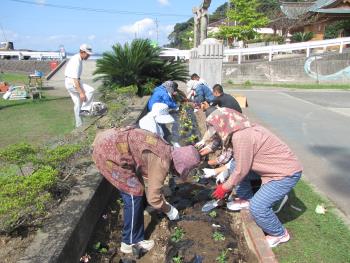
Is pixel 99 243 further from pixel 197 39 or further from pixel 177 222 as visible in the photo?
pixel 197 39

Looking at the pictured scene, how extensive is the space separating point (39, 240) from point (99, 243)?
869 mm

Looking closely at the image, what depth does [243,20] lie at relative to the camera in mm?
32875

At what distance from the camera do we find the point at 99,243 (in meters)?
3.55

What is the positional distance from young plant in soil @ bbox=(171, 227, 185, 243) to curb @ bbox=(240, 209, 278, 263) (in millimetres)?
631

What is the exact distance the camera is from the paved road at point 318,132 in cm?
547

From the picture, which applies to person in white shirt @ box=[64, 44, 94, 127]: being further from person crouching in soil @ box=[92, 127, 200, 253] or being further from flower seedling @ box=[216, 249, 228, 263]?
flower seedling @ box=[216, 249, 228, 263]

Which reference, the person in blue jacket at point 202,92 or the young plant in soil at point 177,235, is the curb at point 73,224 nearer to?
the young plant in soil at point 177,235

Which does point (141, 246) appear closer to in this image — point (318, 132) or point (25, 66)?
point (318, 132)

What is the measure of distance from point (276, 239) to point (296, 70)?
2278 cm

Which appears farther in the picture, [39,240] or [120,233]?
[120,233]

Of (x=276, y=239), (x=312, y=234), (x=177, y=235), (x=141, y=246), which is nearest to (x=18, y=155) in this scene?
(x=141, y=246)

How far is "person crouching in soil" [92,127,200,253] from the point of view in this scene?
3.33m

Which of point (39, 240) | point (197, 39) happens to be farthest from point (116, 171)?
point (197, 39)

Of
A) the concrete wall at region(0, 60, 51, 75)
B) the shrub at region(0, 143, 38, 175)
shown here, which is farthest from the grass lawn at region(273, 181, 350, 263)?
the concrete wall at region(0, 60, 51, 75)
